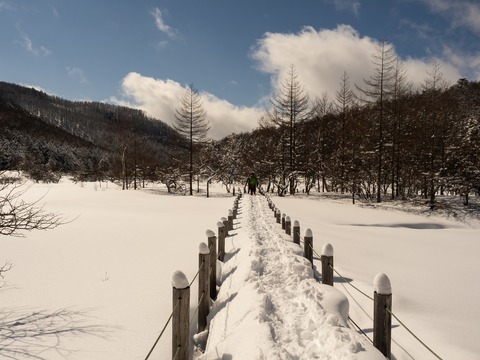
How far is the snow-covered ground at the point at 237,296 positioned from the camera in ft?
12.4

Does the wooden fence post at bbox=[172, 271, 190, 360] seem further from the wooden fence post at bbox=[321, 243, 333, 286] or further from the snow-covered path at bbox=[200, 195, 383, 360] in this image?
the wooden fence post at bbox=[321, 243, 333, 286]

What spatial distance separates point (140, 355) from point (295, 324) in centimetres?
212

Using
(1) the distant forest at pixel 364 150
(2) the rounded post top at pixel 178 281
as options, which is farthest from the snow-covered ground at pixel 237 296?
(1) the distant forest at pixel 364 150

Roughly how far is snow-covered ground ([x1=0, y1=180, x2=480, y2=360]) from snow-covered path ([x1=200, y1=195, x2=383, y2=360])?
0.02 metres

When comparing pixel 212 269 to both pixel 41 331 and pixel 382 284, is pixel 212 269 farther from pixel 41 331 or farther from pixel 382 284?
pixel 382 284

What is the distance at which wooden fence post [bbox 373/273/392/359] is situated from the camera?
3377 millimetres

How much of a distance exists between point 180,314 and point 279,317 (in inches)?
63.7

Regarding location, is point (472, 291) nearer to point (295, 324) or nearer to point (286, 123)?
point (295, 324)

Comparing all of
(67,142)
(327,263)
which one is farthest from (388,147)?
(67,142)

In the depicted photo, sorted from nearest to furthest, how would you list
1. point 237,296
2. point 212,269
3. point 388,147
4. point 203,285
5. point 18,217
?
point 203,285 → point 237,296 → point 18,217 → point 212,269 → point 388,147

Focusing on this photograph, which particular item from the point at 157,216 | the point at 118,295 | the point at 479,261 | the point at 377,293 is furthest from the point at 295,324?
the point at 157,216

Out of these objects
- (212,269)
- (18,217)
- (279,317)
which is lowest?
(279,317)

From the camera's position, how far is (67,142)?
11531 centimetres

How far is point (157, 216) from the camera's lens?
15102mm
